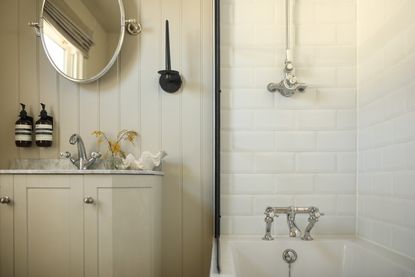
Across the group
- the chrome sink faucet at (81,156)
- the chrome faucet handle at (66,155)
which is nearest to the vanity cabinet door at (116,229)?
the chrome sink faucet at (81,156)

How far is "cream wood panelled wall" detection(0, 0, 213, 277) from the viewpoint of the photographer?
174cm

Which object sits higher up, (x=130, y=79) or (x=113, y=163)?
(x=130, y=79)

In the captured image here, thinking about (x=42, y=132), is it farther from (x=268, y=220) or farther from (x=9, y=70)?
(x=268, y=220)

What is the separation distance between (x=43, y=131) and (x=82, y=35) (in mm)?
512

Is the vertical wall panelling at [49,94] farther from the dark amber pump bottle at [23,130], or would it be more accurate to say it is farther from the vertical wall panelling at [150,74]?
the vertical wall panelling at [150,74]

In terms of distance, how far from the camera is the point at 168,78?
1.70 m

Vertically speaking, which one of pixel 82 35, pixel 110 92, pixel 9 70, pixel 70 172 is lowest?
pixel 70 172

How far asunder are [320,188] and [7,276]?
145 cm

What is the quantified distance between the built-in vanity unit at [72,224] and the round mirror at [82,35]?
576 mm

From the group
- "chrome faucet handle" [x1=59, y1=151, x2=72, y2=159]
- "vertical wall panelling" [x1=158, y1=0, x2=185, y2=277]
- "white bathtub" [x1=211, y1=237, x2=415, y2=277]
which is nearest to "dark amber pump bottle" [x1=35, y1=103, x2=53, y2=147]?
"chrome faucet handle" [x1=59, y1=151, x2=72, y2=159]

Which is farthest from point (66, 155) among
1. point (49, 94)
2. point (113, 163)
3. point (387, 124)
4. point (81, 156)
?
point (387, 124)

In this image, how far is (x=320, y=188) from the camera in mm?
1694

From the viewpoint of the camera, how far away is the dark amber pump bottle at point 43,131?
168 cm

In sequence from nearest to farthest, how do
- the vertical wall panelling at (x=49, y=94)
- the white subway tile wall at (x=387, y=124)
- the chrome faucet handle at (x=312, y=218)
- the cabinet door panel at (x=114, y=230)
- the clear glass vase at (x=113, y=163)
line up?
the white subway tile wall at (x=387, y=124), the cabinet door panel at (x=114, y=230), the chrome faucet handle at (x=312, y=218), the clear glass vase at (x=113, y=163), the vertical wall panelling at (x=49, y=94)
